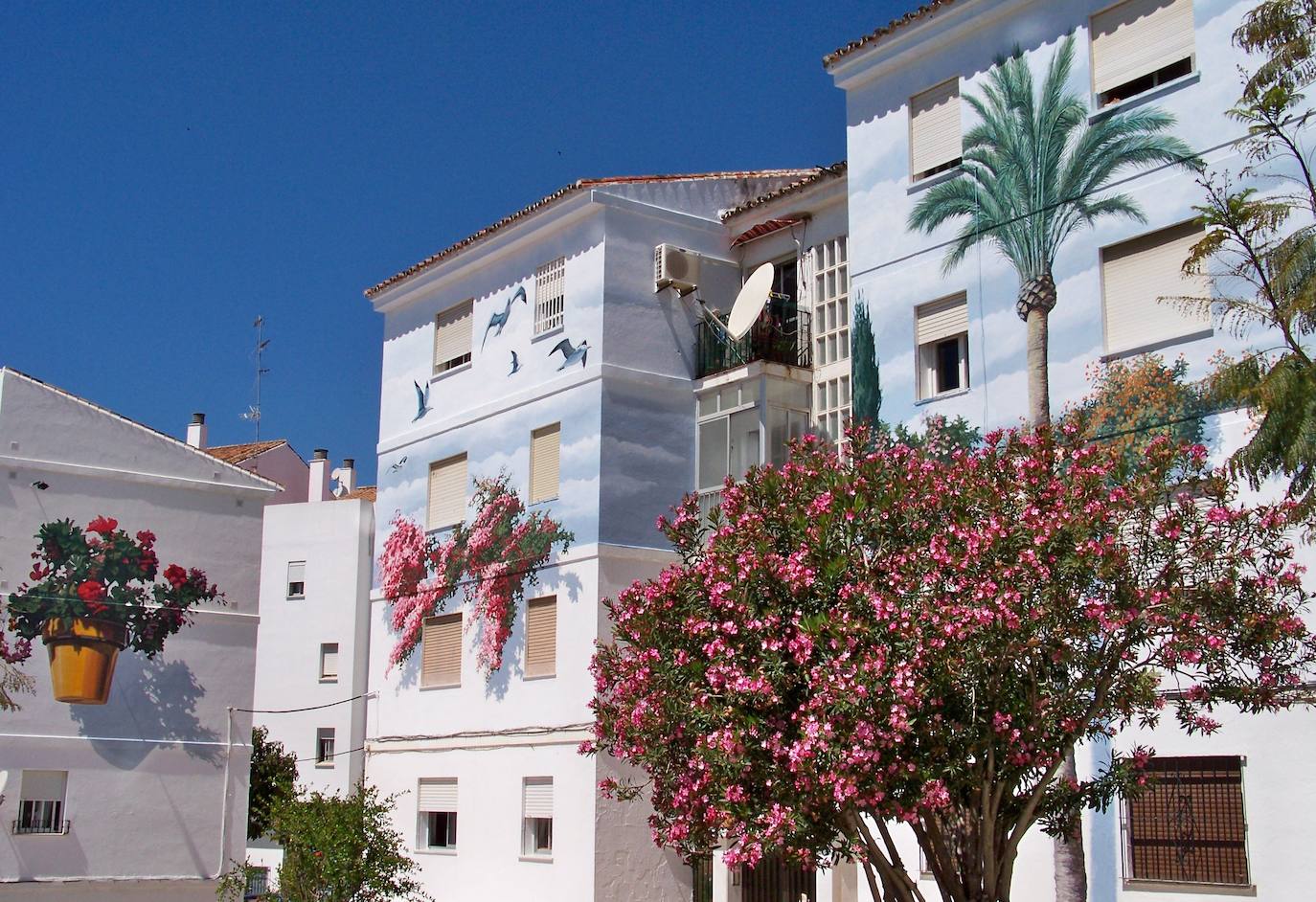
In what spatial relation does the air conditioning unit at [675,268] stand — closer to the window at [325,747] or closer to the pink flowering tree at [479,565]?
the pink flowering tree at [479,565]

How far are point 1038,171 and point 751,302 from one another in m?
5.83

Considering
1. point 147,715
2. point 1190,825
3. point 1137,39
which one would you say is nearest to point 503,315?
point 147,715

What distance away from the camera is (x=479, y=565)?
26.6m

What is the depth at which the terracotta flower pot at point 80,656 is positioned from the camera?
28219 millimetres

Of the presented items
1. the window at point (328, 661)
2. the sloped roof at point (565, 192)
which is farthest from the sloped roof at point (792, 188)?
the window at point (328, 661)

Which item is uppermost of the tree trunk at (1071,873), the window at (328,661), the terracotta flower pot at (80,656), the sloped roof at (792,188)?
the sloped roof at (792,188)

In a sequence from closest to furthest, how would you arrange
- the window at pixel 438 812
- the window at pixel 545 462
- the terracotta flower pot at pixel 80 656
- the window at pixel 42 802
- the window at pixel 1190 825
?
the window at pixel 1190 825 → the window at pixel 545 462 → the window at pixel 438 812 → the window at pixel 42 802 → the terracotta flower pot at pixel 80 656

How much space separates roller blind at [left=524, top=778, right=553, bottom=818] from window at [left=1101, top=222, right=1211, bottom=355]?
452 inches

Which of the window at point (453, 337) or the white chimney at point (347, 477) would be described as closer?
the window at point (453, 337)

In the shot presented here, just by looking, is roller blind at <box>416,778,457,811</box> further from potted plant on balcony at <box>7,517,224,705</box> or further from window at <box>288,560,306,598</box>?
window at <box>288,560,306,598</box>

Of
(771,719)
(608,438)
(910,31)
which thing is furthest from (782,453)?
(771,719)

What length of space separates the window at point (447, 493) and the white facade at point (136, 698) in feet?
15.9

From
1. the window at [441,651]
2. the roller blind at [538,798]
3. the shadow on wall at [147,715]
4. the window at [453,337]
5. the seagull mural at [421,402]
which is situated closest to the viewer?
the roller blind at [538,798]

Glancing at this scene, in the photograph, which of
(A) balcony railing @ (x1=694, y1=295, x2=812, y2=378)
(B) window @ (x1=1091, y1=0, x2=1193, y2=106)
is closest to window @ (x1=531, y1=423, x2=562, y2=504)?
(A) balcony railing @ (x1=694, y1=295, x2=812, y2=378)
